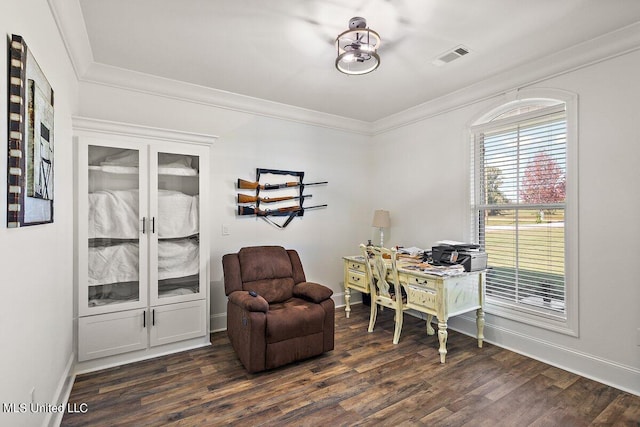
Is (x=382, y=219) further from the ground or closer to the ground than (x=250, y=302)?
further from the ground

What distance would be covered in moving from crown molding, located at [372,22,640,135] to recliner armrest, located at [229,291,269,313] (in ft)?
9.61

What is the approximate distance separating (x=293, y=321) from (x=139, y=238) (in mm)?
1543

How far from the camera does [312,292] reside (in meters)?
3.11

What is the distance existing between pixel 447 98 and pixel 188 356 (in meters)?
3.80

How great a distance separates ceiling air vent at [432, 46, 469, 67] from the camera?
2.65 metres

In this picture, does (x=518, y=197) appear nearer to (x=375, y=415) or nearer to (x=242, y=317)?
(x=375, y=415)

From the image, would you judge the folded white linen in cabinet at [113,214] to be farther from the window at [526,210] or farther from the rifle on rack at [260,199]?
the window at [526,210]

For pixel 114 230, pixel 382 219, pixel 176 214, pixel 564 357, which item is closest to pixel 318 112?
pixel 382 219

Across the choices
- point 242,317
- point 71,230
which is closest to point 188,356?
point 242,317

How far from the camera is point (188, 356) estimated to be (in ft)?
9.63

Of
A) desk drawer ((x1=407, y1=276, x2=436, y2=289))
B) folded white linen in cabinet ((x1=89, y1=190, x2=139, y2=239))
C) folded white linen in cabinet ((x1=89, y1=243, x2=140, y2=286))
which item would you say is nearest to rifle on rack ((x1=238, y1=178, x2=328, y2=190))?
folded white linen in cabinet ((x1=89, y1=190, x2=139, y2=239))

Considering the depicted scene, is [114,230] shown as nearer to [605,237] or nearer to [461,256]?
[461,256]

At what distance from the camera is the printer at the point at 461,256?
10.0 feet

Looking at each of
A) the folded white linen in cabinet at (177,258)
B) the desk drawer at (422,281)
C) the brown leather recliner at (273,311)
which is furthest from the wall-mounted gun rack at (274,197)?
the desk drawer at (422,281)
